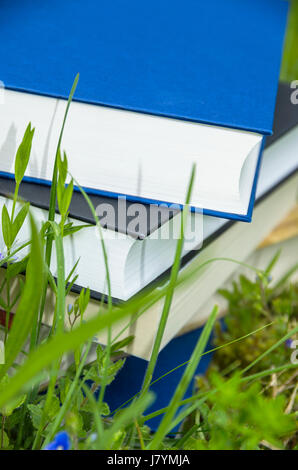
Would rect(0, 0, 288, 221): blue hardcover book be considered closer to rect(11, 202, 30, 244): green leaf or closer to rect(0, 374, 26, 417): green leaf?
rect(11, 202, 30, 244): green leaf

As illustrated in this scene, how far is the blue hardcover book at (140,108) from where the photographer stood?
494mm

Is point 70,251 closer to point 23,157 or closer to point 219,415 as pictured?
point 23,157

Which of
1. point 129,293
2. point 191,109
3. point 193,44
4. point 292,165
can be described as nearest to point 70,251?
point 129,293

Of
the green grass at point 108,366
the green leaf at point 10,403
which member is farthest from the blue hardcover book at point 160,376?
the green leaf at point 10,403

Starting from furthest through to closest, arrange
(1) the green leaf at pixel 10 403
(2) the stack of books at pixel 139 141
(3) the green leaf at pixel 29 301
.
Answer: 1. (2) the stack of books at pixel 139 141
2. (1) the green leaf at pixel 10 403
3. (3) the green leaf at pixel 29 301

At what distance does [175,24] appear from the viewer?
69 centimetres

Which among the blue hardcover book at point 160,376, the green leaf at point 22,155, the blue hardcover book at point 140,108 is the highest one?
the blue hardcover book at point 140,108

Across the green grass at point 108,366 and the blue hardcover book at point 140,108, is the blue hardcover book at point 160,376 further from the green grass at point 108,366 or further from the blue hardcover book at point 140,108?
the blue hardcover book at point 140,108

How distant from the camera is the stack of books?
481 mm

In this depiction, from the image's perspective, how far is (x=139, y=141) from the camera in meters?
0.50

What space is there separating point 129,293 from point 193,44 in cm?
35

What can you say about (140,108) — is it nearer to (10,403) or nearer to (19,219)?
(19,219)

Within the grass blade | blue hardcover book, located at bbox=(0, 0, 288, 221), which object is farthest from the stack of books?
the grass blade
